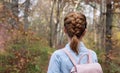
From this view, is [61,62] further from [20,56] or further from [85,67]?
[20,56]

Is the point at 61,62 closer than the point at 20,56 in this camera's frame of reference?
Yes

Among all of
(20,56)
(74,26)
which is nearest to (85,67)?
(74,26)

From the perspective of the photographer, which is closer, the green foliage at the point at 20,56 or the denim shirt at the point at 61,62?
the denim shirt at the point at 61,62

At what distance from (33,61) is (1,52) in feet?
4.18

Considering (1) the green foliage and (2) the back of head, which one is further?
(1) the green foliage

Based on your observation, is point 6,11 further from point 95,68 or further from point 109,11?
point 95,68

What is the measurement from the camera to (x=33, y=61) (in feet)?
41.0

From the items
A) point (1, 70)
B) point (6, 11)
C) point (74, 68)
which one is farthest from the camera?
point (6, 11)

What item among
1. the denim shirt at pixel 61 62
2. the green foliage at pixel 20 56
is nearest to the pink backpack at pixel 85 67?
the denim shirt at pixel 61 62

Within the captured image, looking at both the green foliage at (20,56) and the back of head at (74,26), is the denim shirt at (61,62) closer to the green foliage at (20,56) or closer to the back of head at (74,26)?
the back of head at (74,26)

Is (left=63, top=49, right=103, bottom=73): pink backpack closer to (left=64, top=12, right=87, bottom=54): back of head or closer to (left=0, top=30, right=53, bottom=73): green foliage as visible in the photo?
(left=64, top=12, right=87, bottom=54): back of head

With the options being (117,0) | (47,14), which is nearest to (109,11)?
(117,0)

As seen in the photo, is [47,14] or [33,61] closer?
[33,61]

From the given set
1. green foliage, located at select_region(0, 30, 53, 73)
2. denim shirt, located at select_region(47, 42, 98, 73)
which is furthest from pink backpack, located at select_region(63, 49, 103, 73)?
green foliage, located at select_region(0, 30, 53, 73)
